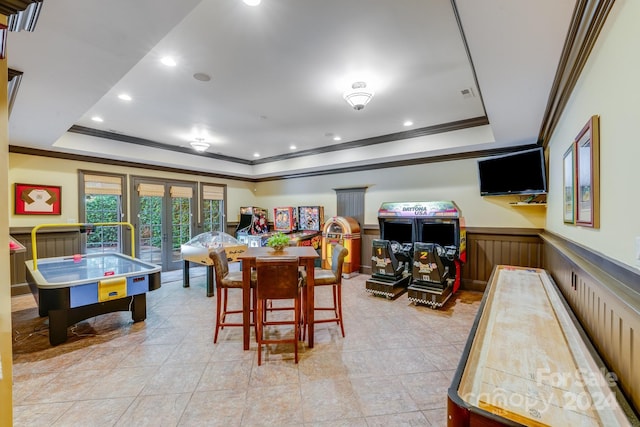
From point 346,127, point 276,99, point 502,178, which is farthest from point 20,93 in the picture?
point 502,178

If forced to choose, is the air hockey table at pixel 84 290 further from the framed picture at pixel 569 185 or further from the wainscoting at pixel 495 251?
the wainscoting at pixel 495 251

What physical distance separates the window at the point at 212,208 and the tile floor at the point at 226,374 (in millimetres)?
3830

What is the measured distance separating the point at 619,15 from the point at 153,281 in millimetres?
4507

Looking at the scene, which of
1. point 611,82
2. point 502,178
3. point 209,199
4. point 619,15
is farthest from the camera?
point 209,199

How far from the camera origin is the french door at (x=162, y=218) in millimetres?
6120

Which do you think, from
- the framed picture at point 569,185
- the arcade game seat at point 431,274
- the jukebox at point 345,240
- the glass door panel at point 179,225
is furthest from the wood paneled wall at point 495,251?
the glass door panel at point 179,225

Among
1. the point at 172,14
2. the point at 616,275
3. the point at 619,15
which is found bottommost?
the point at 616,275

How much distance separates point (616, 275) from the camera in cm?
123

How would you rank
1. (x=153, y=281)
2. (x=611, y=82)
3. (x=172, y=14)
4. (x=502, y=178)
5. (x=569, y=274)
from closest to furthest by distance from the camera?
(x=611, y=82) < (x=172, y=14) < (x=569, y=274) < (x=153, y=281) < (x=502, y=178)

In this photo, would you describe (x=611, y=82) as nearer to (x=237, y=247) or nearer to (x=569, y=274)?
(x=569, y=274)

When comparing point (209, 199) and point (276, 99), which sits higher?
point (276, 99)

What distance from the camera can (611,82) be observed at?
1351 millimetres

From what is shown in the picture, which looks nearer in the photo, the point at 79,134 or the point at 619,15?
the point at 619,15

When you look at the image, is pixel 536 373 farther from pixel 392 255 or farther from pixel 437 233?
pixel 437 233
